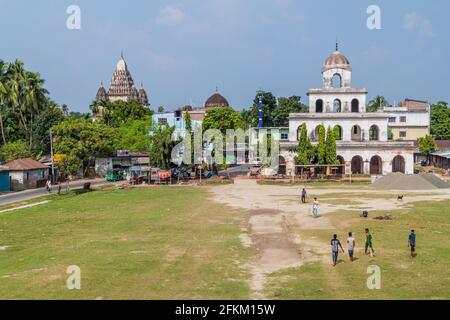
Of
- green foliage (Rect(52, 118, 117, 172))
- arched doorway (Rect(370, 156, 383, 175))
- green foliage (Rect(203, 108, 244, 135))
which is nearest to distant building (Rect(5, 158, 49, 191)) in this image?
green foliage (Rect(52, 118, 117, 172))

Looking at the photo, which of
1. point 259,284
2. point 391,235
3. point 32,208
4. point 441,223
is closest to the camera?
point 259,284

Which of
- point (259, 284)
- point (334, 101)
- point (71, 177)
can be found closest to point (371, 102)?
point (334, 101)

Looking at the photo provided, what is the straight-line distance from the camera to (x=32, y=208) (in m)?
45.8

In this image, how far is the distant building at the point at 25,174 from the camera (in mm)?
62062

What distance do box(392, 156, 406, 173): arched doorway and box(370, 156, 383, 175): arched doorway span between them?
2176mm

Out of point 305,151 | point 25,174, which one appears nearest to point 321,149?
point 305,151

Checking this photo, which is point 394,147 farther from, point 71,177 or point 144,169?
point 71,177

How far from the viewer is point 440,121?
120m

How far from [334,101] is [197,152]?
22040 mm

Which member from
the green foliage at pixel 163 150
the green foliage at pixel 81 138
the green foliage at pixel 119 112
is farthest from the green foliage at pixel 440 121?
the green foliage at pixel 81 138

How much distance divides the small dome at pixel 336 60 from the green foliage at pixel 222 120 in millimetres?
→ 17711

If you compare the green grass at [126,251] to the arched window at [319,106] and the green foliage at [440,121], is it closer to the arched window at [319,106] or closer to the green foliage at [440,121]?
the arched window at [319,106]

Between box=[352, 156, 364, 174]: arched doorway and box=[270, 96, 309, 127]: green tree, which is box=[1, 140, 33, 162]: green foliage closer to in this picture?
box=[352, 156, 364, 174]: arched doorway

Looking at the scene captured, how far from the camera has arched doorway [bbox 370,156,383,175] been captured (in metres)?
75.3
